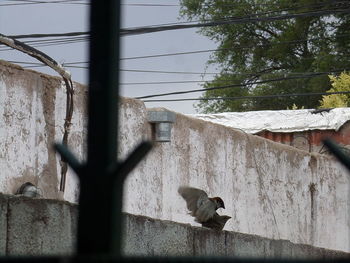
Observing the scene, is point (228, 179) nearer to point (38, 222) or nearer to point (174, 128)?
point (174, 128)

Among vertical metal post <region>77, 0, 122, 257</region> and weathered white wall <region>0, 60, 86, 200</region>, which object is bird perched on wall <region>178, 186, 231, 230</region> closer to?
weathered white wall <region>0, 60, 86, 200</region>

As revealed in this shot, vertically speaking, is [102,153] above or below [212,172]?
below

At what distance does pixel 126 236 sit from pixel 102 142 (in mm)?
3672

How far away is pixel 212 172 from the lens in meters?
11.3

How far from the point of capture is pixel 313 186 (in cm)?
1407

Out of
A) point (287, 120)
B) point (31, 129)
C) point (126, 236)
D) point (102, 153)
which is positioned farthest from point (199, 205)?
point (287, 120)

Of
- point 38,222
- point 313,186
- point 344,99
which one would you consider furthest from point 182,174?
point 344,99

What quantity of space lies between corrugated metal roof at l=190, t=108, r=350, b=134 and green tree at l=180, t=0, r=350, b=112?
1495 cm

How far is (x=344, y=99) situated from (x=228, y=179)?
13.4 metres

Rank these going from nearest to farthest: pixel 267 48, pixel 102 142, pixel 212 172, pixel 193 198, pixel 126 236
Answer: pixel 102 142, pixel 126 236, pixel 193 198, pixel 212 172, pixel 267 48

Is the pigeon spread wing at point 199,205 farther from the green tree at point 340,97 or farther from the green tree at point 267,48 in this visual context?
the green tree at point 267,48

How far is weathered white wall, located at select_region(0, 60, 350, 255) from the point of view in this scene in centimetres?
816

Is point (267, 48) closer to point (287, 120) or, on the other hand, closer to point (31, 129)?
point (287, 120)

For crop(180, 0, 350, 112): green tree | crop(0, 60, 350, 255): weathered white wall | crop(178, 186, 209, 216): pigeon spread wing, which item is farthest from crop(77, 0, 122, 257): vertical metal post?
crop(180, 0, 350, 112): green tree
